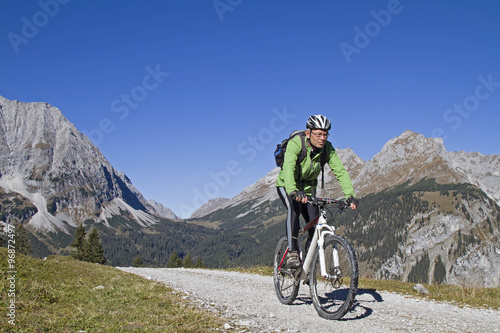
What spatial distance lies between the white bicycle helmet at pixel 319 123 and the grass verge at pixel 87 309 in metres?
4.65

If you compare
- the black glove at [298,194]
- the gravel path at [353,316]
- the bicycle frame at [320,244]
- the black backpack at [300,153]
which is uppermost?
the black backpack at [300,153]

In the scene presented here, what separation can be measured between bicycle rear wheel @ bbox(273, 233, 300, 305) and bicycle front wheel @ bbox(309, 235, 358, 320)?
37.8 inches

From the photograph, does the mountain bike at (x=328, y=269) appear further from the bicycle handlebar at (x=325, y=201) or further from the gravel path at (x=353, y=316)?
the gravel path at (x=353, y=316)

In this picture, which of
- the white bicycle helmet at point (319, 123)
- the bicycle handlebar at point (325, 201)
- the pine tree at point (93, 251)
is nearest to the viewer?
the bicycle handlebar at point (325, 201)

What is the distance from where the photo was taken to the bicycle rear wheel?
839cm

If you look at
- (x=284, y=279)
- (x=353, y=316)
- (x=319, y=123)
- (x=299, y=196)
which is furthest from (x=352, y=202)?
(x=284, y=279)

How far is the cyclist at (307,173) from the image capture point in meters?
7.91

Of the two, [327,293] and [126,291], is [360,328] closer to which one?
[327,293]

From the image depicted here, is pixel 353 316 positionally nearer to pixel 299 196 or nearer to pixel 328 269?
pixel 328 269

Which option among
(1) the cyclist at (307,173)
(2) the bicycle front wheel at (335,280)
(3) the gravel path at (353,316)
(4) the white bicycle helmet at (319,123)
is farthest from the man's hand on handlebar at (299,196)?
(3) the gravel path at (353,316)

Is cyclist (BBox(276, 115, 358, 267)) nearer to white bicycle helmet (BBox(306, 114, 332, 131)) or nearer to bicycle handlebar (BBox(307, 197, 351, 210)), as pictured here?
white bicycle helmet (BBox(306, 114, 332, 131))

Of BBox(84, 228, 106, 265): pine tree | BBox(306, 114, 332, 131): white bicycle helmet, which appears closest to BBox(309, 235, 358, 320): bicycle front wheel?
BBox(306, 114, 332, 131): white bicycle helmet

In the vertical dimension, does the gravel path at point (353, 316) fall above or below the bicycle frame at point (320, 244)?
below

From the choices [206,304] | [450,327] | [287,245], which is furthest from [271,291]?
[450,327]
